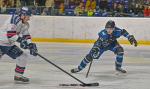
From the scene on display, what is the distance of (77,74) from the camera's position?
9.46m

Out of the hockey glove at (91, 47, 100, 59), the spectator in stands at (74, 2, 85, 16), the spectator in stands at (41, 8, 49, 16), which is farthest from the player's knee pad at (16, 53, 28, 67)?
the spectator in stands at (41, 8, 49, 16)

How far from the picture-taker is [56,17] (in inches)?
627

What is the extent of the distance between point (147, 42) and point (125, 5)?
152 cm

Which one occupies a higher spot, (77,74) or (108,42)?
(108,42)

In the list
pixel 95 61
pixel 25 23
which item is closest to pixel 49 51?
pixel 95 61

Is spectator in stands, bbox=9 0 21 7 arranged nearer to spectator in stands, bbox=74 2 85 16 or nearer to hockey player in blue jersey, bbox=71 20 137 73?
spectator in stands, bbox=74 2 85 16

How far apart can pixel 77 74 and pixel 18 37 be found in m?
1.78

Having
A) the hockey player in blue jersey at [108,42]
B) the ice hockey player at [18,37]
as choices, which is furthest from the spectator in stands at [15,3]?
the ice hockey player at [18,37]

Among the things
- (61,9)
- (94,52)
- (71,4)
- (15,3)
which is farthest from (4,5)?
(94,52)

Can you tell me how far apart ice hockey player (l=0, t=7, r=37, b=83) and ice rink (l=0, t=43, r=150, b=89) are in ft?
1.32

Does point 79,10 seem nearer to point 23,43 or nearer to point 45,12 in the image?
point 45,12

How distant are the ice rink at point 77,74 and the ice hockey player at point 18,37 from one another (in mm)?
403

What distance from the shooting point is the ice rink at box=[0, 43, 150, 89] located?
8336 mm

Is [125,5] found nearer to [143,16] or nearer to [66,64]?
[143,16]
